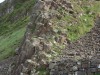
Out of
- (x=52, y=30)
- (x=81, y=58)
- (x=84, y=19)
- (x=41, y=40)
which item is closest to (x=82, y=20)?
(x=84, y=19)

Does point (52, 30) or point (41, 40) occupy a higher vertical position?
point (52, 30)

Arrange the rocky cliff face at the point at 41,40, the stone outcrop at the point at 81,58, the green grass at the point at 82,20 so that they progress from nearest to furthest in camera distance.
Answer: the stone outcrop at the point at 81,58
the rocky cliff face at the point at 41,40
the green grass at the point at 82,20

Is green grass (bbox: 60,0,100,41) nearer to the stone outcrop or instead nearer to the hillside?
the hillside

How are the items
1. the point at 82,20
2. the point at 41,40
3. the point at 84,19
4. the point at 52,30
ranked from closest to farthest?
the point at 41,40, the point at 52,30, the point at 82,20, the point at 84,19

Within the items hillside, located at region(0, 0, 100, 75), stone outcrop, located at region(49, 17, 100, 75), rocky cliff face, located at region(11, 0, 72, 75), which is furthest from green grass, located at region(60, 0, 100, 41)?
stone outcrop, located at region(49, 17, 100, 75)

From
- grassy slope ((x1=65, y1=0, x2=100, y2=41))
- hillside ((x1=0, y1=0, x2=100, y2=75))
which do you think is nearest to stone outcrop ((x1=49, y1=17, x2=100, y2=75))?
hillside ((x1=0, y1=0, x2=100, y2=75))

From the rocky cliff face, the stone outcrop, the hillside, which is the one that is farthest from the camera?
the hillside

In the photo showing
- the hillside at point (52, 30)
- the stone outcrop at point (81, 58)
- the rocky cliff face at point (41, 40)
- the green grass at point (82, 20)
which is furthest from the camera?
the green grass at point (82, 20)

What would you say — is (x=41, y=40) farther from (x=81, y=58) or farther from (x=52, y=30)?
(x=81, y=58)

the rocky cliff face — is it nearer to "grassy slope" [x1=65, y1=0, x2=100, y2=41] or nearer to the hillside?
the hillside

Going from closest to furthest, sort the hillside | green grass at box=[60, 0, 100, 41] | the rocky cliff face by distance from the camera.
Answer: the rocky cliff face < the hillside < green grass at box=[60, 0, 100, 41]

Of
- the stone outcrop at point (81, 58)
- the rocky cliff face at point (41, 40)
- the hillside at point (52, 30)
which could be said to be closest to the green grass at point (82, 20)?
the hillside at point (52, 30)

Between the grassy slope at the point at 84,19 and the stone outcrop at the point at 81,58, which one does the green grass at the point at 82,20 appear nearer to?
the grassy slope at the point at 84,19

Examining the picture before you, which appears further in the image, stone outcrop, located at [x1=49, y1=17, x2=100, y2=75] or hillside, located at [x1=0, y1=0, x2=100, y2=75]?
hillside, located at [x1=0, y1=0, x2=100, y2=75]
